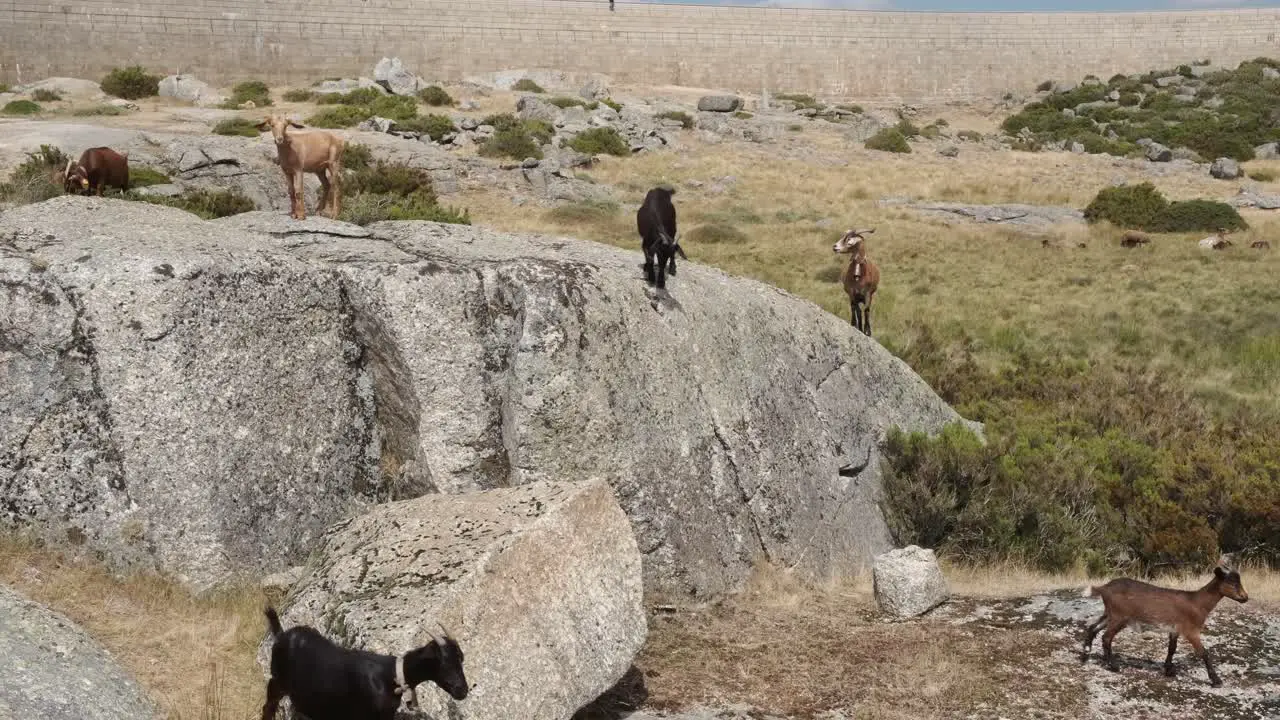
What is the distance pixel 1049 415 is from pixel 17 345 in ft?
46.9

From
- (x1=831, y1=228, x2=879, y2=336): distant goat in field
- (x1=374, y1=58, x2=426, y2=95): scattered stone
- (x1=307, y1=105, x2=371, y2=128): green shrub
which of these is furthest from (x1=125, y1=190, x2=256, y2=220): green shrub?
(x1=374, y1=58, x2=426, y2=95): scattered stone

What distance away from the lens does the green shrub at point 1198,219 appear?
38938 millimetres

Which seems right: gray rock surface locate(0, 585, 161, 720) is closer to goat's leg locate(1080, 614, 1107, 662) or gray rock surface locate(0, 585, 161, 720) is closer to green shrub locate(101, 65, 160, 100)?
goat's leg locate(1080, 614, 1107, 662)

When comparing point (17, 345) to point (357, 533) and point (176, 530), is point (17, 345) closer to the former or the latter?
point (176, 530)

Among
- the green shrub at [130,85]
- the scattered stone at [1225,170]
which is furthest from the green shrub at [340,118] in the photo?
the scattered stone at [1225,170]

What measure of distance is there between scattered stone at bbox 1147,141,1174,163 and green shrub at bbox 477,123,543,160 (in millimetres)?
35109

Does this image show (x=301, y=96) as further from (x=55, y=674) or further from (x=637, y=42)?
(x=55, y=674)

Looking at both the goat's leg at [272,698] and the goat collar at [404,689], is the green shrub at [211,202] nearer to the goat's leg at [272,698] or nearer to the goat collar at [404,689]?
the goat's leg at [272,698]

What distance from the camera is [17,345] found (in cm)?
862

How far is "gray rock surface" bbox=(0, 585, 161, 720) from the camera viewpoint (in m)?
6.33

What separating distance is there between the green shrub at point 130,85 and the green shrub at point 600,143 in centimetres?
2739

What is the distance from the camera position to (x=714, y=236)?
118 ft

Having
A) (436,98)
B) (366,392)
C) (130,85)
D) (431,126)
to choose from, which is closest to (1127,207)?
(431,126)

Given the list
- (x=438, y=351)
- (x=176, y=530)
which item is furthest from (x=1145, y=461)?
(x=176, y=530)
